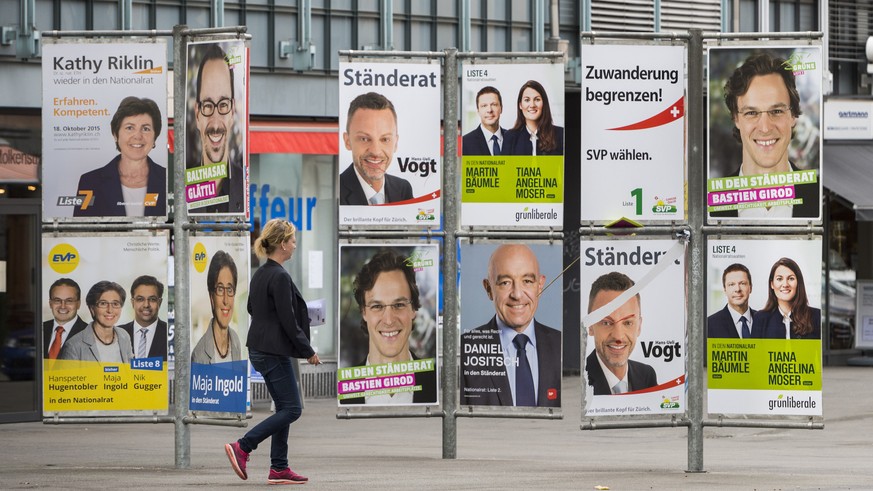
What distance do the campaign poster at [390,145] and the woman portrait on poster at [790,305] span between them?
2775mm

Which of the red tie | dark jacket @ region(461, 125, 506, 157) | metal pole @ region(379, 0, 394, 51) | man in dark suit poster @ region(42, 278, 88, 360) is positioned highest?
metal pole @ region(379, 0, 394, 51)

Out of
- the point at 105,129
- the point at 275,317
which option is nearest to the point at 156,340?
the point at 275,317

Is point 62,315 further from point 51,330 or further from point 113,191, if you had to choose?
point 113,191

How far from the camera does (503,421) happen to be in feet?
63.6

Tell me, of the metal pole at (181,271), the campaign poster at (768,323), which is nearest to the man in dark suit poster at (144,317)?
the metal pole at (181,271)

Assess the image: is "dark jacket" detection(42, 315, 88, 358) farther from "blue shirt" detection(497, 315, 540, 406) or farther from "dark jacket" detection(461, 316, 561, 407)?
"blue shirt" detection(497, 315, 540, 406)

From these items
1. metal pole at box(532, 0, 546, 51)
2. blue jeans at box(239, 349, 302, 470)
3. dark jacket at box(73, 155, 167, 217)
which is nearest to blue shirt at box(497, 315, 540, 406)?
blue jeans at box(239, 349, 302, 470)

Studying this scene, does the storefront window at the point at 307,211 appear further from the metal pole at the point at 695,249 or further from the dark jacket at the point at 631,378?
the metal pole at the point at 695,249

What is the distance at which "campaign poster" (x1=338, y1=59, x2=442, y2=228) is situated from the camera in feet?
41.9

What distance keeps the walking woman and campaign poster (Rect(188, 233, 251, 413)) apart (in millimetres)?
757

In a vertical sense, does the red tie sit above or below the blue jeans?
above

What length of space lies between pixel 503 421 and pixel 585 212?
7.94 meters

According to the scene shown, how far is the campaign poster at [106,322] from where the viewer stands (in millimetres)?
12023

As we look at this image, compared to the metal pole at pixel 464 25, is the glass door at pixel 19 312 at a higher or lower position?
lower
